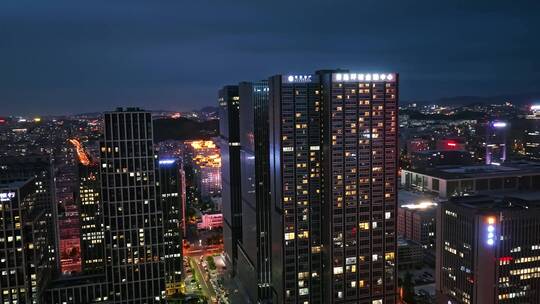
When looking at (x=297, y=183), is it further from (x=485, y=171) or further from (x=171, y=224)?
(x=485, y=171)

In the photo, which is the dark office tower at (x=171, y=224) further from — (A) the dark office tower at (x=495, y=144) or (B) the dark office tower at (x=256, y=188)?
(A) the dark office tower at (x=495, y=144)

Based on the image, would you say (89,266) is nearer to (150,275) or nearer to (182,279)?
(182,279)

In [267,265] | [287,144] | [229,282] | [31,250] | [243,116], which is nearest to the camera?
[31,250]

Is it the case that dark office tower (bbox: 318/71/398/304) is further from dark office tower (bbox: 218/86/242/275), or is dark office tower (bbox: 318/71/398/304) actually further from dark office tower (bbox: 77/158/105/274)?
dark office tower (bbox: 77/158/105/274)

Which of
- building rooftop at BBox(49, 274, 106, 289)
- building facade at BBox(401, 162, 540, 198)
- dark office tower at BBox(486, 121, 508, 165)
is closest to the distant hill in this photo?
dark office tower at BBox(486, 121, 508, 165)

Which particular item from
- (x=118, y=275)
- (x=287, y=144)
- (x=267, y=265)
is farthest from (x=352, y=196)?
(x=118, y=275)

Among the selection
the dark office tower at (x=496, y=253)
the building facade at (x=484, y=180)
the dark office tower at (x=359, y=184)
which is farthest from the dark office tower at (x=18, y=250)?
the building facade at (x=484, y=180)

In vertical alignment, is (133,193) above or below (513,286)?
above

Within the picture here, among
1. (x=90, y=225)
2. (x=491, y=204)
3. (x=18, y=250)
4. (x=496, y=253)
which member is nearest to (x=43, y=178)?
(x=90, y=225)
